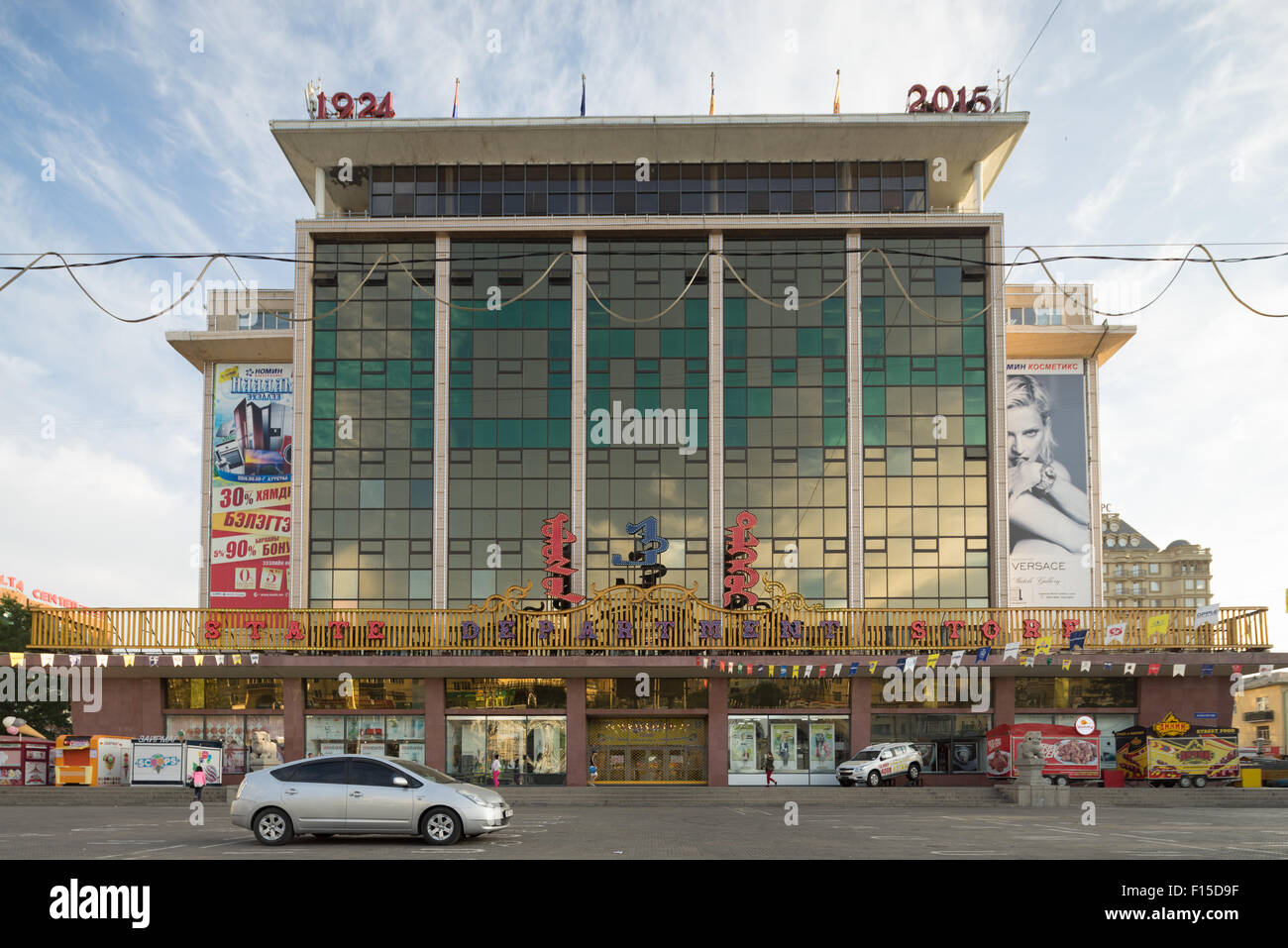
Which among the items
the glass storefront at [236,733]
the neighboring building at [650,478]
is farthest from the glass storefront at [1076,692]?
the glass storefront at [236,733]

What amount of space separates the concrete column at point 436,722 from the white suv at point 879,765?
15.0 meters

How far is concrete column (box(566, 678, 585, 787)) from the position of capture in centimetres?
4472

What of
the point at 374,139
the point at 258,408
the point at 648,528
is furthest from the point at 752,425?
the point at 258,408

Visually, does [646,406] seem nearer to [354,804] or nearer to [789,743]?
[789,743]

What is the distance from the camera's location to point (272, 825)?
A: 18.5m

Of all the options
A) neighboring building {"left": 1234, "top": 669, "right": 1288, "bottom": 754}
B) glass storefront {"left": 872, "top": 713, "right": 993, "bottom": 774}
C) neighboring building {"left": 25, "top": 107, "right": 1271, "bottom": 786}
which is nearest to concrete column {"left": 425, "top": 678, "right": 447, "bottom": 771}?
neighboring building {"left": 25, "top": 107, "right": 1271, "bottom": 786}

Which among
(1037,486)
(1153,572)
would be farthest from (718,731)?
(1153,572)

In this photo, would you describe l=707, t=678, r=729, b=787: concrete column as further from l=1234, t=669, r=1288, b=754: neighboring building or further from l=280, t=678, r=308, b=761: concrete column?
l=1234, t=669, r=1288, b=754: neighboring building

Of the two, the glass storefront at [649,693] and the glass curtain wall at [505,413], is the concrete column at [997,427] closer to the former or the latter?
the glass storefront at [649,693]

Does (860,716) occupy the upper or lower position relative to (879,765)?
upper

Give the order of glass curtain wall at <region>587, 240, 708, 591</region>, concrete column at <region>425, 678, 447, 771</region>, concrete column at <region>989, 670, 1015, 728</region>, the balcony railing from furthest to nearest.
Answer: glass curtain wall at <region>587, 240, 708, 591</region> → concrete column at <region>989, 670, 1015, 728</region> → concrete column at <region>425, 678, 447, 771</region> → the balcony railing

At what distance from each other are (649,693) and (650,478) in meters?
9.08

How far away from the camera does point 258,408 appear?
186 feet

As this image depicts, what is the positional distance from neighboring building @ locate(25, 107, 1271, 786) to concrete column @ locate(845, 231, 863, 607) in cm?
10
